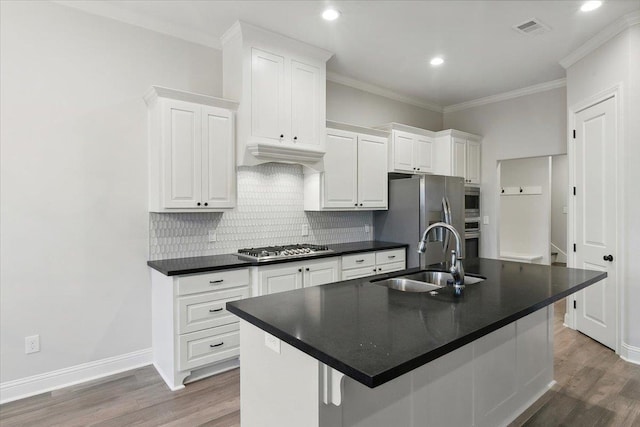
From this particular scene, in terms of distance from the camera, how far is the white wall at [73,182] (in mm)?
2586

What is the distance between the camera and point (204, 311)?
9.35 feet

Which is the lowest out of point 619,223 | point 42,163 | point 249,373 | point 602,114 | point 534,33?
point 249,373

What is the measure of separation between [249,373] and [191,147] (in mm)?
1971

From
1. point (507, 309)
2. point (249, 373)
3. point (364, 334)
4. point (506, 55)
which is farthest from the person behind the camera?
point (506, 55)

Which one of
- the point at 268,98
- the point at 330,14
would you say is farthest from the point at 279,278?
the point at 330,14

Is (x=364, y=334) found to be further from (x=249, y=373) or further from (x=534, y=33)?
(x=534, y=33)

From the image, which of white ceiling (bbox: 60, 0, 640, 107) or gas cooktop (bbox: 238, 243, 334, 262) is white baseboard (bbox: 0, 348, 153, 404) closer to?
gas cooktop (bbox: 238, 243, 334, 262)

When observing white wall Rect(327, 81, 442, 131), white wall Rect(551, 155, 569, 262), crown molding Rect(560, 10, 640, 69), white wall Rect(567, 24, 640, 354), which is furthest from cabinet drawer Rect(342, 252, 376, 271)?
white wall Rect(551, 155, 569, 262)

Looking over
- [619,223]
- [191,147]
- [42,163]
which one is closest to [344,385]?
[191,147]

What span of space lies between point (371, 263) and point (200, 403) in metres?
2.21

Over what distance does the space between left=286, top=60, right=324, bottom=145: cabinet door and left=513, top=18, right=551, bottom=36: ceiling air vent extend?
1908 mm

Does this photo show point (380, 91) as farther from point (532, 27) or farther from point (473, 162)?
point (532, 27)

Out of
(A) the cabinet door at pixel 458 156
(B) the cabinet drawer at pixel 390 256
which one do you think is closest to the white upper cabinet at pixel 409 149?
(A) the cabinet door at pixel 458 156

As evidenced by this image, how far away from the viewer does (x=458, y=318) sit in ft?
4.75
